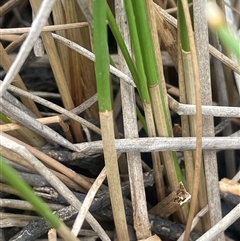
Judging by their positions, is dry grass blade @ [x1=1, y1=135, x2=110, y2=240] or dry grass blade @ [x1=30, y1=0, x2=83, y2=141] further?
dry grass blade @ [x1=30, y1=0, x2=83, y2=141]

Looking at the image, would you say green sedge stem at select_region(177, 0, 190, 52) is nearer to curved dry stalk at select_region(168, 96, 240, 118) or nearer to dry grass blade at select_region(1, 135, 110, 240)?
curved dry stalk at select_region(168, 96, 240, 118)

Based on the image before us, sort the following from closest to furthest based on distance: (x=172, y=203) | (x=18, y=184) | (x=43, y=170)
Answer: (x=18, y=184) < (x=43, y=170) < (x=172, y=203)

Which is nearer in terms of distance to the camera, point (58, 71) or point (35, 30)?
point (35, 30)

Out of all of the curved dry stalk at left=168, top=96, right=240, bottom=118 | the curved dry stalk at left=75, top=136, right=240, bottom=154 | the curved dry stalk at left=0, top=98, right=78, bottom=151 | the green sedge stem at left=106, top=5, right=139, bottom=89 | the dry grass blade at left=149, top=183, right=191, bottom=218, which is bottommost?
the dry grass blade at left=149, top=183, right=191, bottom=218

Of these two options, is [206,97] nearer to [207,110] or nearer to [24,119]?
[207,110]

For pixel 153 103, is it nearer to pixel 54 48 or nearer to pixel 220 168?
pixel 54 48

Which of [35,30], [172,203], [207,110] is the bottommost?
[172,203]

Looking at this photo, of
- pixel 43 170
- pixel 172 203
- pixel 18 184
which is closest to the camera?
pixel 18 184

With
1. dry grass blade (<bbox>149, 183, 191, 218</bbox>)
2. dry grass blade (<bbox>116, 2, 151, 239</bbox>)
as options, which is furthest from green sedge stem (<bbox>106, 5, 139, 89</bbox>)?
dry grass blade (<bbox>149, 183, 191, 218</bbox>)

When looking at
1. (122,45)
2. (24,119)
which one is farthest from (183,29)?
(24,119)

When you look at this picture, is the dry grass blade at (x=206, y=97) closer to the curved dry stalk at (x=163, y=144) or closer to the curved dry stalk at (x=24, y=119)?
the curved dry stalk at (x=163, y=144)

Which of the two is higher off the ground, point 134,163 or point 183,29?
point 183,29
